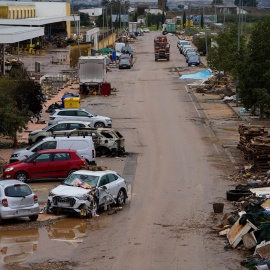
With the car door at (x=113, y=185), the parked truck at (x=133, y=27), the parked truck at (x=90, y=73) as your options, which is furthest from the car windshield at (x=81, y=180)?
the parked truck at (x=133, y=27)

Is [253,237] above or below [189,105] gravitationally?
above

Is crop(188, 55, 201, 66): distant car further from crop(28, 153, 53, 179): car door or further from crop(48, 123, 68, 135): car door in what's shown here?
crop(28, 153, 53, 179): car door

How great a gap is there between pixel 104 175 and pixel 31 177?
462 centimetres

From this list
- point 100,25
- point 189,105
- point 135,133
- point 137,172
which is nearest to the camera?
point 137,172

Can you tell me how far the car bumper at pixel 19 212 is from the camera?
21.0 meters

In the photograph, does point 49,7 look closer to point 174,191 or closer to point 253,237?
point 174,191

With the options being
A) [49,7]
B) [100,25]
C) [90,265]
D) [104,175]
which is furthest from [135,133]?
[100,25]

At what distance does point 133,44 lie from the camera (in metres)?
128

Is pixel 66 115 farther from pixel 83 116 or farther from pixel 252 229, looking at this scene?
pixel 252 229

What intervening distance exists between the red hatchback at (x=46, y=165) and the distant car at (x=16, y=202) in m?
5.51

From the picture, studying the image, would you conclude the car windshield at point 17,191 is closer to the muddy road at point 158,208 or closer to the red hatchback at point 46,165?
the muddy road at point 158,208

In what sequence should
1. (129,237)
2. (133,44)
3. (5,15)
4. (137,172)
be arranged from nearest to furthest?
(129,237)
(137,172)
(5,15)
(133,44)

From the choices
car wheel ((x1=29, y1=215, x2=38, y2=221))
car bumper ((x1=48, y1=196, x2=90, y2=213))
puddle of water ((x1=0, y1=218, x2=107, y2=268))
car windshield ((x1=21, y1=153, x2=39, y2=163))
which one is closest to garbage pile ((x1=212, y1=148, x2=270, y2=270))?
puddle of water ((x1=0, y1=218, x2=107, y2=268))

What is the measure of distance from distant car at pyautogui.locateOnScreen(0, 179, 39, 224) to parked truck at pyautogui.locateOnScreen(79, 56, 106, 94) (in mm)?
36481
